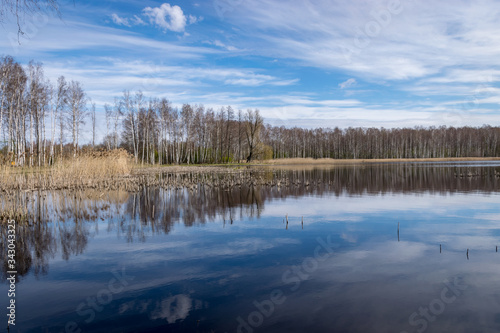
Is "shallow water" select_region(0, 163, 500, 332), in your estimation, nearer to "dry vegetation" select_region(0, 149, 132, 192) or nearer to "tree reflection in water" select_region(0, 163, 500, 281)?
"tree reflection in water" select_region(0, 163, 500, 281)

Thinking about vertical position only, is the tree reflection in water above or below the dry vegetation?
below

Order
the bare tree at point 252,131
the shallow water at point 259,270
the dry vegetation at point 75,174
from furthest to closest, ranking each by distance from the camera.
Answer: the bare tree at point 252,131
the dry vegetation at point 75,174
the shallow water at point 259,270

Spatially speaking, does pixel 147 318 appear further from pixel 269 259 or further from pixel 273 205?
pixel 273 205

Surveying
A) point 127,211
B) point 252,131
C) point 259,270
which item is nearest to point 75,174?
point 127,211

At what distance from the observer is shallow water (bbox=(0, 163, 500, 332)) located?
5324 mm

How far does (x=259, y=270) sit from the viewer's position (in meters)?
7.48

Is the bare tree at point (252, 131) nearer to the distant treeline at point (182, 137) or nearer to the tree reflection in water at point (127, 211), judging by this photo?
the distant treeline at point (182, 137)

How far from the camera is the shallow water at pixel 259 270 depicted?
5324 mm

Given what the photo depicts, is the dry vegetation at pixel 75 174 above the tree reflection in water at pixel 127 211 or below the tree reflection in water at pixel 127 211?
above

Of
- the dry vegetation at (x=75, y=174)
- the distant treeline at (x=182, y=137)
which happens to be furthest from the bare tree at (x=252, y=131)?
the dry vegetation at (x=75, y=174)

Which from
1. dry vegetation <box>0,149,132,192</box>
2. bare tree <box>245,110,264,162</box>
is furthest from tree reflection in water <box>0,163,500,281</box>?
bare tree <box>245,110,264,162</box>

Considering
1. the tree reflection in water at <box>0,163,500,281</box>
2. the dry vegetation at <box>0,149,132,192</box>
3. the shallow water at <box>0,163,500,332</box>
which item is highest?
the dry vegetation at <box>0,149,132,192</box>

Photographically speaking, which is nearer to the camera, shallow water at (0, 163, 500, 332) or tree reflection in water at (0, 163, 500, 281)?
shallow water at (0, 163, 500, 332)

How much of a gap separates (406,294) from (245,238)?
199 inches
